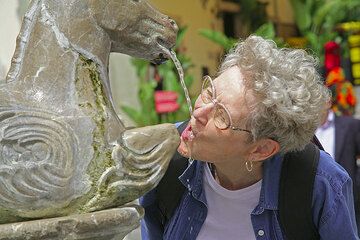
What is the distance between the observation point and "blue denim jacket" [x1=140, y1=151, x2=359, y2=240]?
206 centimetres

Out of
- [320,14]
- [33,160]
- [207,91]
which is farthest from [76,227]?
[320,14]

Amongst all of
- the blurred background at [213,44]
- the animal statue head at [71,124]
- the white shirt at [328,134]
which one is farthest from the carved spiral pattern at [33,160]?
the blurred background at [213,44]

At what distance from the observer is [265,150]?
2.13m

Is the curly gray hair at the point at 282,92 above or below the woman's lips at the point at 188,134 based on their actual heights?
above

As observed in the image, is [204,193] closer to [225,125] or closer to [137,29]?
[225,125]

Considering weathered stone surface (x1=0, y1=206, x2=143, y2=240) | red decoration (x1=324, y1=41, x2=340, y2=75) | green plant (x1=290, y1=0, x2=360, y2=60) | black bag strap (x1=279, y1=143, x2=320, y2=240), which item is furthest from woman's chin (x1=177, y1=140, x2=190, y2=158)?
green plant (x1=290, y1=0, x2=360, y2=60)

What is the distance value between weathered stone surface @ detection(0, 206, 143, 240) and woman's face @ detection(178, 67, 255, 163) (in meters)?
0.44

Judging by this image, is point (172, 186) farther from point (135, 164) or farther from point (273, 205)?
point (135, 164)

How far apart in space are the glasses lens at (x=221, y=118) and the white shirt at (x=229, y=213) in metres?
0.25

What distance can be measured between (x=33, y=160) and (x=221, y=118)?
25.3 inches

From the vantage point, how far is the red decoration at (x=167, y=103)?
734 cm

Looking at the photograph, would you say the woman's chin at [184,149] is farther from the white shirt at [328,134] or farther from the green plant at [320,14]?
the green plant at [320,14]

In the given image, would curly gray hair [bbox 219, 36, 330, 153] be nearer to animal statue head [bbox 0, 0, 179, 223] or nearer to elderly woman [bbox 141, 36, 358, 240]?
elderly woman [bbox 141, 36, 358, 240]

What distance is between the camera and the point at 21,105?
164 cm
